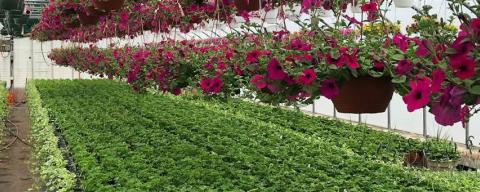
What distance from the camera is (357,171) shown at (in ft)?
15.1

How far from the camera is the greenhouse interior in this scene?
5.15ft

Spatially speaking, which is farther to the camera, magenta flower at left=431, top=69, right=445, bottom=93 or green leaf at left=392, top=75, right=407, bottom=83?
green leaf at left=392, top=75, right=407, bottom=83

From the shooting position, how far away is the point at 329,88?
6.19 feet

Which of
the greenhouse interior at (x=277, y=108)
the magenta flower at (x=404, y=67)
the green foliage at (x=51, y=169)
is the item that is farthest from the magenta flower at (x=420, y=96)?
the green foliage at (x=51, y=169)

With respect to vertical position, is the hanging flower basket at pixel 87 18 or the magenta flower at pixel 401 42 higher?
the hanging flower basket at pixel 87 18

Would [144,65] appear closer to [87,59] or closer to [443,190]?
[443,190]

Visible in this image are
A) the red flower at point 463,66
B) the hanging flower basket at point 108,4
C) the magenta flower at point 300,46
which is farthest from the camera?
the hanging flower basket at point 108,4

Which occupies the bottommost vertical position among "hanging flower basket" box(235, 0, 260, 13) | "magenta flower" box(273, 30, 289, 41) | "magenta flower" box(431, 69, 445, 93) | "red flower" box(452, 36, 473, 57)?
"magenta flower" box(431, 69, 445, 93)

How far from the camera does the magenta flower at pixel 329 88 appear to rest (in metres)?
1.87

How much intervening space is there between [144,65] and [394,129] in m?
3.92

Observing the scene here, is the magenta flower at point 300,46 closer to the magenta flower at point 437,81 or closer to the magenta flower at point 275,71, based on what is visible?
the magenta flower at point 275,71

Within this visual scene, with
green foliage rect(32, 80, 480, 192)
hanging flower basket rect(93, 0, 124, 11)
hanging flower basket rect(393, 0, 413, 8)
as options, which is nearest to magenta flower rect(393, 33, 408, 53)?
green foliage rect(32, 80, 480, 192)

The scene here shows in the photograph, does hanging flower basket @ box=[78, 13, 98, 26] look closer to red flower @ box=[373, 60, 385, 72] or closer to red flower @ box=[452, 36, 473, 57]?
red flower @ box=[373, 60, 385, 72]

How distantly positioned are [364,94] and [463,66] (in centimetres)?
89
